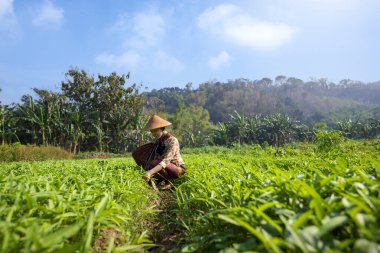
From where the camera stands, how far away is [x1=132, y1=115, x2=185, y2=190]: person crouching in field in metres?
4.78

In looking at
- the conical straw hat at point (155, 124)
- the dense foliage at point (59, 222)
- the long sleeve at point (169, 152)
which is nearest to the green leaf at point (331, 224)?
the dense foliage at point (59, 222)

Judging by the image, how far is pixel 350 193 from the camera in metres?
1.66

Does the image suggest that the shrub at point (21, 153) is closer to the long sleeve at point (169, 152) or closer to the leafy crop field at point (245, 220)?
the long sleeve at point (169, 152)

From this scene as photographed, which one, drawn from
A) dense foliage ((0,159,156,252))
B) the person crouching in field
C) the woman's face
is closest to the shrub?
the person crouching in field

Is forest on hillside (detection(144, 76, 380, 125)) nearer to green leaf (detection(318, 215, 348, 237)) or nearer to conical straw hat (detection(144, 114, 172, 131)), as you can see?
conical straw hat (detection(144, 114, 172, 131))

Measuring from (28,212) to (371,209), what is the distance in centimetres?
200

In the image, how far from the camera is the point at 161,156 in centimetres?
505

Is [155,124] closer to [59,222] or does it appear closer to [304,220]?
[59,222]

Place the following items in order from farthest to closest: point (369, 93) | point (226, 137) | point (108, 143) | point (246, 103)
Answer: point (369, 93) → point (246, 103) → point (226, 137) → point (108, 143)

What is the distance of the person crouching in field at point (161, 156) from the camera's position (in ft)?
15.7

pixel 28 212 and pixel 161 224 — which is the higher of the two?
pixel 28 212

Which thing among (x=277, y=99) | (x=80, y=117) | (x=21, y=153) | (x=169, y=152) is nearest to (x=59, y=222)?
(x=169, y=152)

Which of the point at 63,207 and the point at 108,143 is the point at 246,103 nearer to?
the point at 108,143

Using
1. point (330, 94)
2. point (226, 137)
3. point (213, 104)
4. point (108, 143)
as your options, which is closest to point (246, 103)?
point (213, 104)
